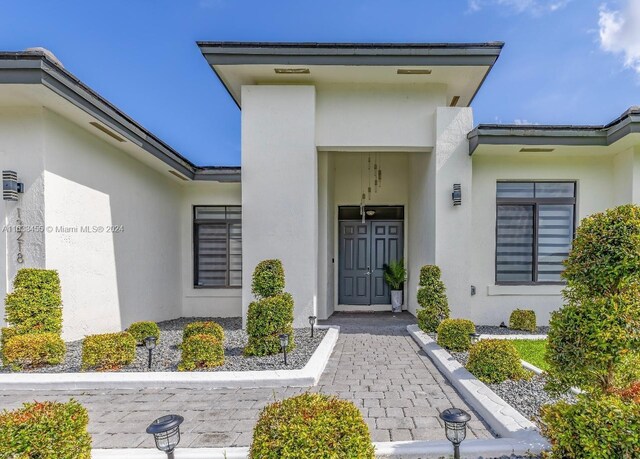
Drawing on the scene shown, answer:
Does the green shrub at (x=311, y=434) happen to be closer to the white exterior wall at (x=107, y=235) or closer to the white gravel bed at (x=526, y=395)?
the white gravel bed at (x=526, y=395)

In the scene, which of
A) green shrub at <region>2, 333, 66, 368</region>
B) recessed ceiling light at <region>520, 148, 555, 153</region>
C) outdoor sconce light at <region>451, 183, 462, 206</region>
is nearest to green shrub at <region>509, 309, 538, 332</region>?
outdoor sconce light at <region>451, 183, 462, 206</region>

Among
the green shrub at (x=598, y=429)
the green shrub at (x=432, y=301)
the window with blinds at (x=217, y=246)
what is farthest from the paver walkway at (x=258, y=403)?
the window with blinds at (x=217, y=246)

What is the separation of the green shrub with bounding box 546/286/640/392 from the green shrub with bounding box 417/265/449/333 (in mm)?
4009

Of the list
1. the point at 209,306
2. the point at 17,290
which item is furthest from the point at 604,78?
the point at 17,290

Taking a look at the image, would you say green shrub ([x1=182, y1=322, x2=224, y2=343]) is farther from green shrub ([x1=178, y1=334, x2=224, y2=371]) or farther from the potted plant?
the potted plant

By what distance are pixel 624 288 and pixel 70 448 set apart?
4.14 m

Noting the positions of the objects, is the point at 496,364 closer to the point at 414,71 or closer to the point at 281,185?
the point at 281,185

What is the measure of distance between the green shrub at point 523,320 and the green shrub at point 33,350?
8632 millimetres

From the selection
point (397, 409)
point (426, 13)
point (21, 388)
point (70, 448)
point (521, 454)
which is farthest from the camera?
point (426, 13)

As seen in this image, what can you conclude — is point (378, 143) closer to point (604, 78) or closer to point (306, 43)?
point (306, 43)

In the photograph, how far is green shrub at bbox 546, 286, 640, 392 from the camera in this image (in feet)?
7.90

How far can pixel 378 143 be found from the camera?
7.86 metres

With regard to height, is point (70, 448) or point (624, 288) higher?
point (624, 288)

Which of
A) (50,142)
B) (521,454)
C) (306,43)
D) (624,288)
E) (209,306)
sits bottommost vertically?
(209,306)
